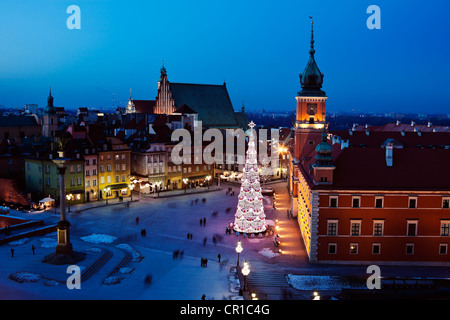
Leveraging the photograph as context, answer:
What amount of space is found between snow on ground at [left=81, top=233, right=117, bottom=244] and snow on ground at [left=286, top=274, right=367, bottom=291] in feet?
57.9

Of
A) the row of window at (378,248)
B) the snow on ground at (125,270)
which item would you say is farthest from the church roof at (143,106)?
the row of window at (378,248)

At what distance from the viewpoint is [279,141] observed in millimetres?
89250

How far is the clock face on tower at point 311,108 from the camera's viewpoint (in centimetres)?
5547

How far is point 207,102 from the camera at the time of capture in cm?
10200

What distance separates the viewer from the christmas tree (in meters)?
43.6

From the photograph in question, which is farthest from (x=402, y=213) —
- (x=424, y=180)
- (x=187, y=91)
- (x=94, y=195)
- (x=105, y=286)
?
(x=187, y=91)

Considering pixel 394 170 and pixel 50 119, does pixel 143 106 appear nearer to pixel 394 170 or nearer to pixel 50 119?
pixel 50 119

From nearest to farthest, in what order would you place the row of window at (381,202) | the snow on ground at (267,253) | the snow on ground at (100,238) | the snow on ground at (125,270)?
the snow on ground at (125,270) → the row of window at (381,202) → the snow on ground at (267,253) → the snow on ground at (100,238)

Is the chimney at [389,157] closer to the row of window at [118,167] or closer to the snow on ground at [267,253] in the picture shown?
the snow on ground at [267,253]

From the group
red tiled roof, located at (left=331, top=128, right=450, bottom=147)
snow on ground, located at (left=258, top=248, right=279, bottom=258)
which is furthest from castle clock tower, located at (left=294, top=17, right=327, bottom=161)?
snow on ground, located at (left=258, top=248, right=279, bottom=258)

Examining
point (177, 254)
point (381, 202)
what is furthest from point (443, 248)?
point (177, 254)

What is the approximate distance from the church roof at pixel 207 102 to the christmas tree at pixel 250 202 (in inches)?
2167

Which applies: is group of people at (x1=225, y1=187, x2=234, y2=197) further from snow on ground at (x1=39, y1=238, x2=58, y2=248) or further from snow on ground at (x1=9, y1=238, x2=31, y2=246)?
snow on ground at (x1=9, y1=238, x2=31, y2=246)

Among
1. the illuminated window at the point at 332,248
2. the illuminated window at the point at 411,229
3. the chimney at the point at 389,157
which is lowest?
the illuminated window at the point at 332,248
